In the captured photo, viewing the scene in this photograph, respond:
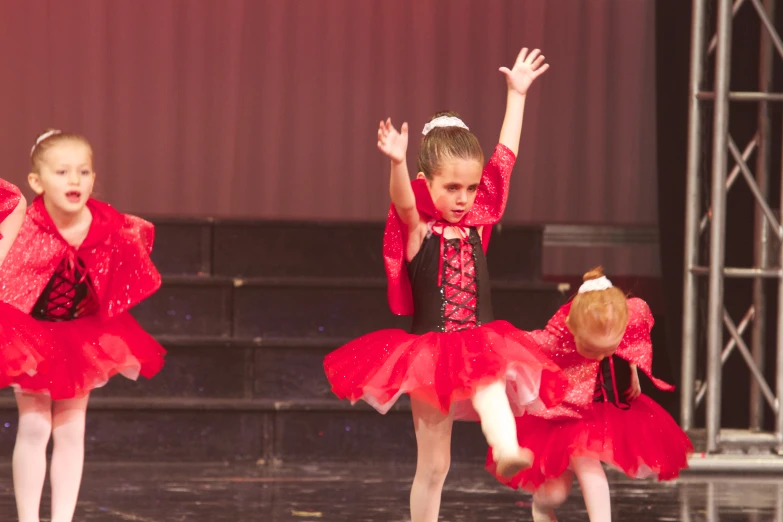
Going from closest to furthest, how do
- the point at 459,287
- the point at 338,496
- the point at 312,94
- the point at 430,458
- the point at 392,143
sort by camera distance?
the point at 392,143 → the point at 430,458 → the point at 459,287 → the point at 338,496 → the point at 312,94

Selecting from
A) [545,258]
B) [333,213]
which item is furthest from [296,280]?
[545,258]

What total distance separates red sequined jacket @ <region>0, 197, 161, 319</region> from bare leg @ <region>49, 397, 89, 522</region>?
0.27 m

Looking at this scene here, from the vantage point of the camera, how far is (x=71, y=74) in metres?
6.27

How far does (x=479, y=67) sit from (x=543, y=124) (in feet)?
1.52

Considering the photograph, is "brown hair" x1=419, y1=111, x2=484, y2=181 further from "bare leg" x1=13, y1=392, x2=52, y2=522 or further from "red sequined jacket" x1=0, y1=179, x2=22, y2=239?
"bare leg" x1=13, y1=392, x2=52, y2=522

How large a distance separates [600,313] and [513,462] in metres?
0.49

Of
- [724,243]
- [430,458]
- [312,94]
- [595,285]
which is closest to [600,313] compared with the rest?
[595,285]

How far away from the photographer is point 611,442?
2.92 meters

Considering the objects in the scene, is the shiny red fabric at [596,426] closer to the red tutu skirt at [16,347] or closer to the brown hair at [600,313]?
the brown hair at [600,313]

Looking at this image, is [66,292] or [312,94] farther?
[312,94]

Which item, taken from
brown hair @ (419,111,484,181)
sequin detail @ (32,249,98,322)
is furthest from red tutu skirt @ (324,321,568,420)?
sequin detail @ (32,249,98,322)

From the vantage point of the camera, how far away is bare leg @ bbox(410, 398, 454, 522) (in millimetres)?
2822

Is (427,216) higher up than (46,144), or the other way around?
(46,144)

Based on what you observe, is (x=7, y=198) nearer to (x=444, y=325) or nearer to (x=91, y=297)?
(x=91, y=297)
